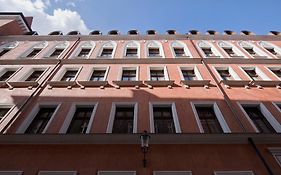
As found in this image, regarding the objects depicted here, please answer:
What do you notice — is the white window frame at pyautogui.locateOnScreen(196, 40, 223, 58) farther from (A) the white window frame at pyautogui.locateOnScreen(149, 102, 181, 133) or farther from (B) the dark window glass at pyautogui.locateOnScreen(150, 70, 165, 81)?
(A) the white window frame at pyautogui.locateOnScreen(149, 102, 181, 133)

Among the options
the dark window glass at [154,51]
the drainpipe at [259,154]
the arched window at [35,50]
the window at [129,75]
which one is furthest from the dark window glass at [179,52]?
the arched window at [35,50]

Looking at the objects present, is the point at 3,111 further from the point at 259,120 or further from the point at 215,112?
the point at 259,120

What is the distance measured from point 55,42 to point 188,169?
15581 millimetres

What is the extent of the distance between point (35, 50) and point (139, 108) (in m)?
11.7

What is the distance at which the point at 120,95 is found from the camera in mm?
11461

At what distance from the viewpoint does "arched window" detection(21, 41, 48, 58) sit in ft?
53.6

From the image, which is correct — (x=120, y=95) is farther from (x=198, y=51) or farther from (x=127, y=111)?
(x=198, y=51)

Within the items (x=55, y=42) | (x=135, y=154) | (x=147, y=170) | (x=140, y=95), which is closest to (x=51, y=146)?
(x=135, y=154)

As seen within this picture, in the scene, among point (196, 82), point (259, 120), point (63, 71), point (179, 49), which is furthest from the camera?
point (179, 49)

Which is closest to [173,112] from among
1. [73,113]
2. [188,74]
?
[188,74]

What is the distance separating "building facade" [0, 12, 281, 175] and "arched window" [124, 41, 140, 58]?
0.14m

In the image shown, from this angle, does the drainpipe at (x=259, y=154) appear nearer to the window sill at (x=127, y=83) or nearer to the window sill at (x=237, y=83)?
the window sill at (x=237, y=83)

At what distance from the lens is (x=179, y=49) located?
17562mm

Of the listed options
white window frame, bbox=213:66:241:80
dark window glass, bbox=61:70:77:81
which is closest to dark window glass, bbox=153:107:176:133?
white window frame, bbox=213:66:241:80
